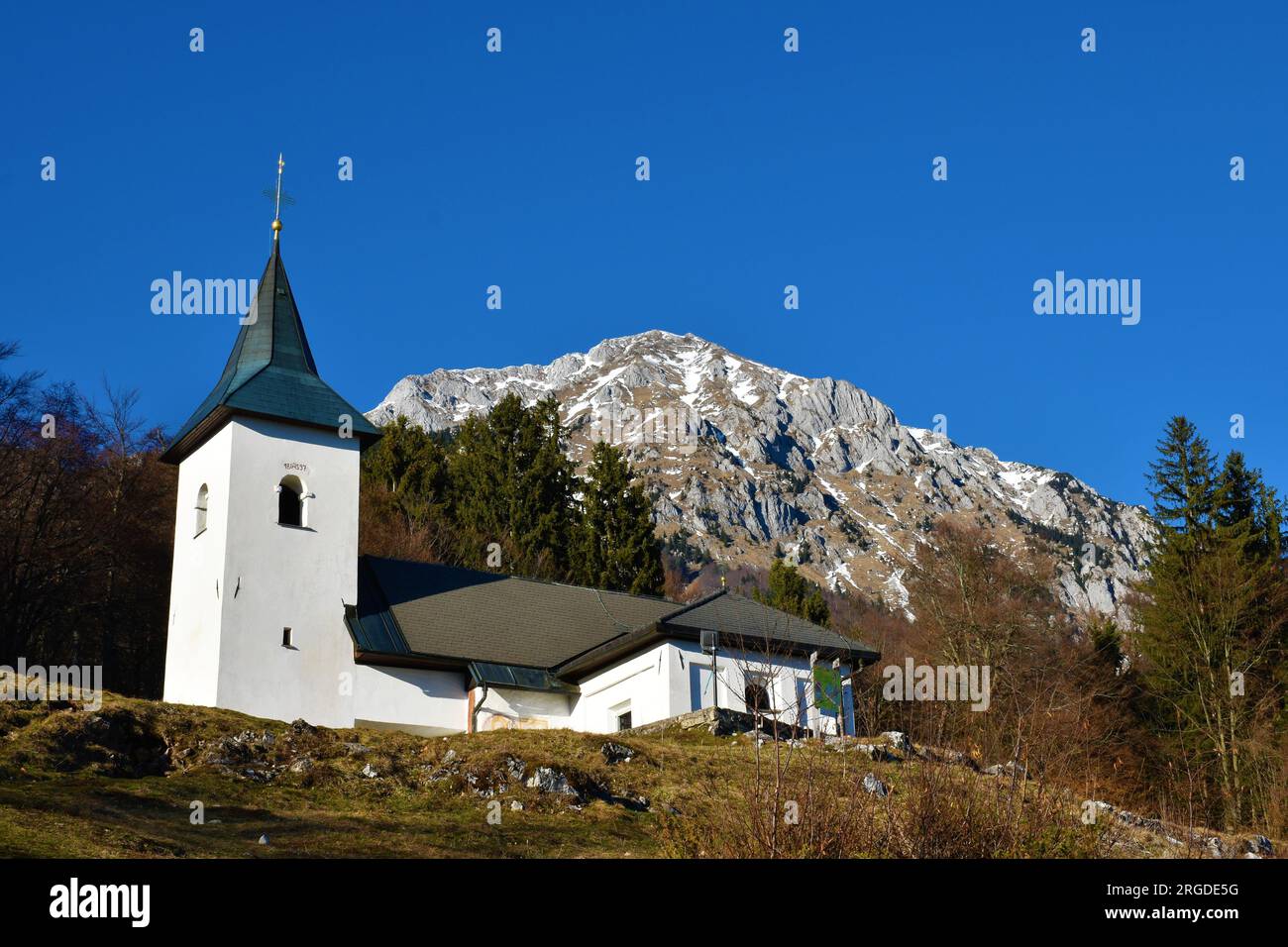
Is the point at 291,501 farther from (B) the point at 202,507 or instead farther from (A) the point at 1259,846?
(A) the point at 1259,846

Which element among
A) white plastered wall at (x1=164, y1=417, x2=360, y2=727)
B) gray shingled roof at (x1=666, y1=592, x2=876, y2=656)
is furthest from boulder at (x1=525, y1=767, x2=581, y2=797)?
gray shingled roof at (x1=666, y1=592, x2=876, y2=656)

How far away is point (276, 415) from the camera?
30812 millimetres

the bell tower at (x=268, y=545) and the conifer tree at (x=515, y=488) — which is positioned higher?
the conifer tree at (x=515, y=488)

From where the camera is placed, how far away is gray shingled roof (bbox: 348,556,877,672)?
30656 millimetres

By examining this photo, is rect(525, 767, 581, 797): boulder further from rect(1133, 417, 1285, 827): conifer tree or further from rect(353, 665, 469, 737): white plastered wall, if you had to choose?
rect(1133, 417, 1285, 827): conifer tree

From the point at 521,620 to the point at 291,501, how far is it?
683 centimetres

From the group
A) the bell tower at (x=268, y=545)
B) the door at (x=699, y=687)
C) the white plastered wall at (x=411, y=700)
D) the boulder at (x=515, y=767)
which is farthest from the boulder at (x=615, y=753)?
the bell tower at (x=268, y=545)

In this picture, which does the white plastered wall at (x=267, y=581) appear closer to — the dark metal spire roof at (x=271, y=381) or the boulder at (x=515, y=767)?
the dark metal spire roof at (x=271, y=381)

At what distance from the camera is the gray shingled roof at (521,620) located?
3066 cm

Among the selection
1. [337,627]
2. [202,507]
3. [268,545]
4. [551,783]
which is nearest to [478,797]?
[551,783]

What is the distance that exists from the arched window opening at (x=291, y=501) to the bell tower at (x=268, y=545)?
0.09 ft

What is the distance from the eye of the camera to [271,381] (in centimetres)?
3180

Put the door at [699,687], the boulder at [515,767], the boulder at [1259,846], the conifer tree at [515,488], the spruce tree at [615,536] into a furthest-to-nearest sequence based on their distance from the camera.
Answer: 1. the conifer tree at [515,488]
2. the spruce tree at [615,536]
3. the door at [699,687]
4. the boulder at [515,767]
5. the boulder at [1259,846]
